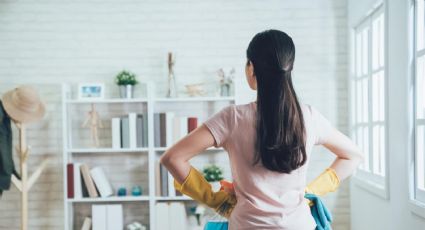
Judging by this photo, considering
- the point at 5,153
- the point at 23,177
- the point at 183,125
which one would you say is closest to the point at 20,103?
the point at 5,153

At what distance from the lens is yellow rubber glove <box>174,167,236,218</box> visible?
5.45ft

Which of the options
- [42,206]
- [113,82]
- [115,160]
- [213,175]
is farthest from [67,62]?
[213,175]

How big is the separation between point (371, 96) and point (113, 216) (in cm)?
224

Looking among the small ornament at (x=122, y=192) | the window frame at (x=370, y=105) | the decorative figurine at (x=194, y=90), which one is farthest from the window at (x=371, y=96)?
the small ornament at (x=122, y=192)

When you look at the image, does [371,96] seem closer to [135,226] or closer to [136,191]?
[136,191]

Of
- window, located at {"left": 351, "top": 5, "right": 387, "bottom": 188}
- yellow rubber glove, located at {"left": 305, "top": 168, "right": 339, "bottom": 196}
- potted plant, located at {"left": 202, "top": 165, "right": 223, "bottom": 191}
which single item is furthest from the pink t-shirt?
potted plant, located at {"left": 202, "top": 165, "right": 223, "bottom": 191}

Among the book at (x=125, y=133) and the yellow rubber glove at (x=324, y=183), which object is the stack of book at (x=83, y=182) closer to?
the book at (x=125, y=133)

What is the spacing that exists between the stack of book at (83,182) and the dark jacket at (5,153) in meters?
0.48

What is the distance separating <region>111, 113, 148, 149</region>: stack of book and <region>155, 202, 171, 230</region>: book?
518 mm

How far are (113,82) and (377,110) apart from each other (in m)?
2.20

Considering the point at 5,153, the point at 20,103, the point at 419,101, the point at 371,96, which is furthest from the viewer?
the point at 20,103

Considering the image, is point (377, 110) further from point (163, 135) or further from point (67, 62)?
point (67, 62)

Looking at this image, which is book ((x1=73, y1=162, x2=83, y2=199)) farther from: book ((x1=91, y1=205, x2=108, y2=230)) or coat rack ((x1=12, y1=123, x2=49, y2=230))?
coat rack ((x1=12, y1=123, x2=49, y2=230))

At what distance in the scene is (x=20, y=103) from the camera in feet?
13.4
